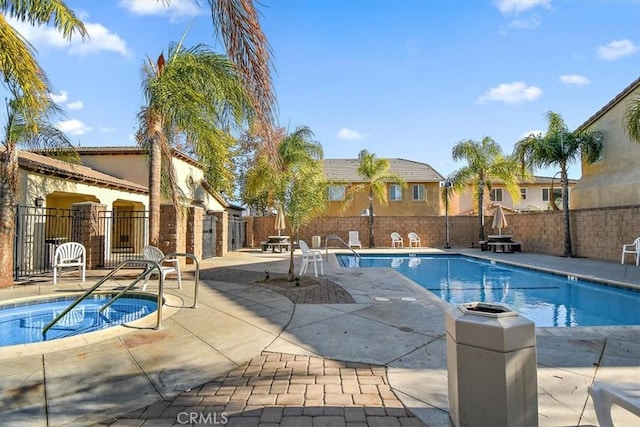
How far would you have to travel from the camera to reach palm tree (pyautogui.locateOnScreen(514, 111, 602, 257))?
15070mm

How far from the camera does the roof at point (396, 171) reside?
2655cm

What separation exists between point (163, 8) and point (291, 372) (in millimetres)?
4140

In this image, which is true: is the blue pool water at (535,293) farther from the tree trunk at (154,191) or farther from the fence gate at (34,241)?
the fence gate at (34,241)

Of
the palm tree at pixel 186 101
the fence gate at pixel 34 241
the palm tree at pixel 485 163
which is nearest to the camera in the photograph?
the palm tree at pixel 186 101

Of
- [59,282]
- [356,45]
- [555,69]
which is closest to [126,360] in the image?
[59,282]

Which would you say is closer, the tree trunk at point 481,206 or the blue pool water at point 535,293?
the blue pool water at point 535,293

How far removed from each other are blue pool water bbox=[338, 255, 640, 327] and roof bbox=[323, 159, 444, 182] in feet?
41.8

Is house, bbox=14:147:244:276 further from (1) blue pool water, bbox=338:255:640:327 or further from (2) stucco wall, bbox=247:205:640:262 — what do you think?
(1) blue pool water, bbox=338:255:640:327

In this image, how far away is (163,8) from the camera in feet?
12.0

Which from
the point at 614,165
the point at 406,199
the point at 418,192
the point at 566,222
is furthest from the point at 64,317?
the point at 418,192

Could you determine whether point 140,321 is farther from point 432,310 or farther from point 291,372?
point 432,310

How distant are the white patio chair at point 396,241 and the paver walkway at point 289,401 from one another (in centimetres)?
1840

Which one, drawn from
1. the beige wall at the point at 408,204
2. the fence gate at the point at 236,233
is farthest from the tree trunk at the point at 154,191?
the beige wall at the point at 408,204

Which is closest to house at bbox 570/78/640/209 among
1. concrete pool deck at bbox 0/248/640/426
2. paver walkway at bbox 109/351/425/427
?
concrete pool deck at bbox 0/248/640/426
